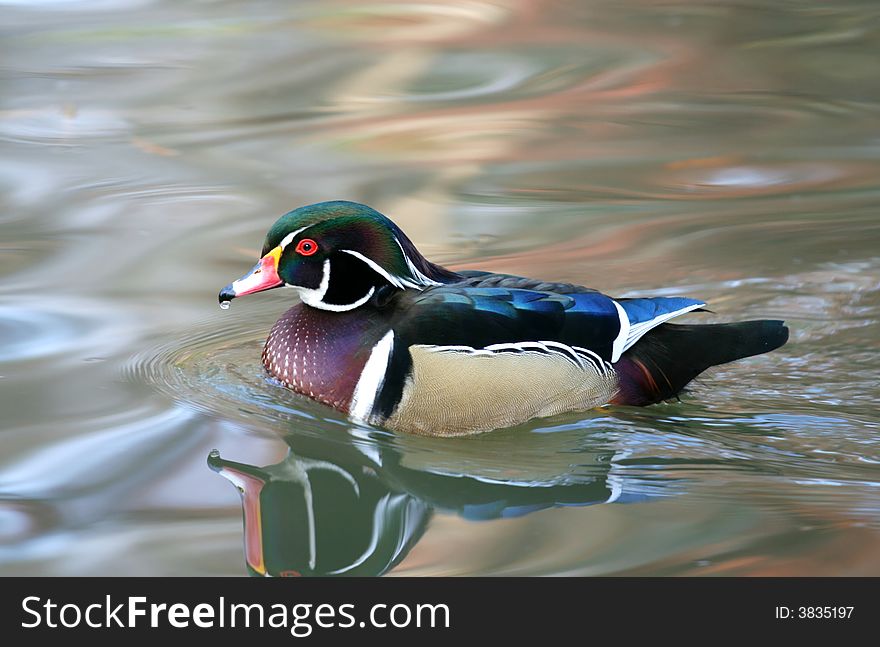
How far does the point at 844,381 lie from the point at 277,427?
8.06ft

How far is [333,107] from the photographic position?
384 inches

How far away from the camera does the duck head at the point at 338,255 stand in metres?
5.05

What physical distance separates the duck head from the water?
0.54 meters

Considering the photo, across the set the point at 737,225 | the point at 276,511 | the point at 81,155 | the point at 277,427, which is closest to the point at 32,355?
the point at 277,427

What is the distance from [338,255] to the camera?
16.7ft

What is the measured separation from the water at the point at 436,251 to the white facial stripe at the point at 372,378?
3.7 inches

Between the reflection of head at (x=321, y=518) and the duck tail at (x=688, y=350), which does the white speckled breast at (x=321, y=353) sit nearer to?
the reflection of head at (x=321, y=518)

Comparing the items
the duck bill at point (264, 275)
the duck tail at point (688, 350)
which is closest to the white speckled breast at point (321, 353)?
the duck bill at point (264, 275)

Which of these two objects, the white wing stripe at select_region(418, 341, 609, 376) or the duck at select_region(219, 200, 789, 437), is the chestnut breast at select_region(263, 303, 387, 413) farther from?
the white wing stripe at select_region(418, 341, 609, 376)

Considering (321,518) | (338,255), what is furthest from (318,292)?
(321,518)

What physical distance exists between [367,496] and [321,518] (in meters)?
0.23

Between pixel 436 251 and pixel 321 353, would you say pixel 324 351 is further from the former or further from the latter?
pixel 436 251

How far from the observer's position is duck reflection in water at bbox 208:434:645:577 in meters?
4.15

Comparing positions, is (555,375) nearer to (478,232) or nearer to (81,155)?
(478,232)
